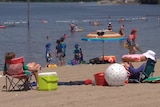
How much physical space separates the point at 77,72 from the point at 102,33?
3.71m

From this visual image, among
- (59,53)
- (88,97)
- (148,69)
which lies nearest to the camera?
(88,97)

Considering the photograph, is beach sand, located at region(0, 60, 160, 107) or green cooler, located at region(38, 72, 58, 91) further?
green cooler, located at region(38, 72, 58, 91)

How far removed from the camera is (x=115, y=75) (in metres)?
12.0

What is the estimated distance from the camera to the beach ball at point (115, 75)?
12008 mm

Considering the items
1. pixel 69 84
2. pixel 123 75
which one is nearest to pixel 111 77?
pixel 123 75

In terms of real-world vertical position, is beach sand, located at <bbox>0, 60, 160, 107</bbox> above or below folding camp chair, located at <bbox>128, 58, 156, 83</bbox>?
below

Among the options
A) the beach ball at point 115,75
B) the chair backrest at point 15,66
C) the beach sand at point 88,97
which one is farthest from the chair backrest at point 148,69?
the chair backrest at point 15,66

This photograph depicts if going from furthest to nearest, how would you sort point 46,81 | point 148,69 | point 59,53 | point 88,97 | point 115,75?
point 59,53
point 148,69
point 115,75
point 46,81
point 88,97

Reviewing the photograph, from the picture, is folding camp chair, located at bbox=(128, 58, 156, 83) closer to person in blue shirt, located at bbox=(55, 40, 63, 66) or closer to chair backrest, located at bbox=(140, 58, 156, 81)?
chair backrest, located at bbox=(140, 58, 156, 81)

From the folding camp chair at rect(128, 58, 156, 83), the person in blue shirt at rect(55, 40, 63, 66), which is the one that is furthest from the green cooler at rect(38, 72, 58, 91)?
the person in blue shirt at rect(55, 40, 63, 66)

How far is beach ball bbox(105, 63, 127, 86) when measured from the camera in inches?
473

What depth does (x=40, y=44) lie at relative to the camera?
32.8 m

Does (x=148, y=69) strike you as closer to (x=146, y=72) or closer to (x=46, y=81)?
(x=146, y=72)

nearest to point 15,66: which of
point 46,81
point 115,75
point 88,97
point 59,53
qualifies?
point 46,81
